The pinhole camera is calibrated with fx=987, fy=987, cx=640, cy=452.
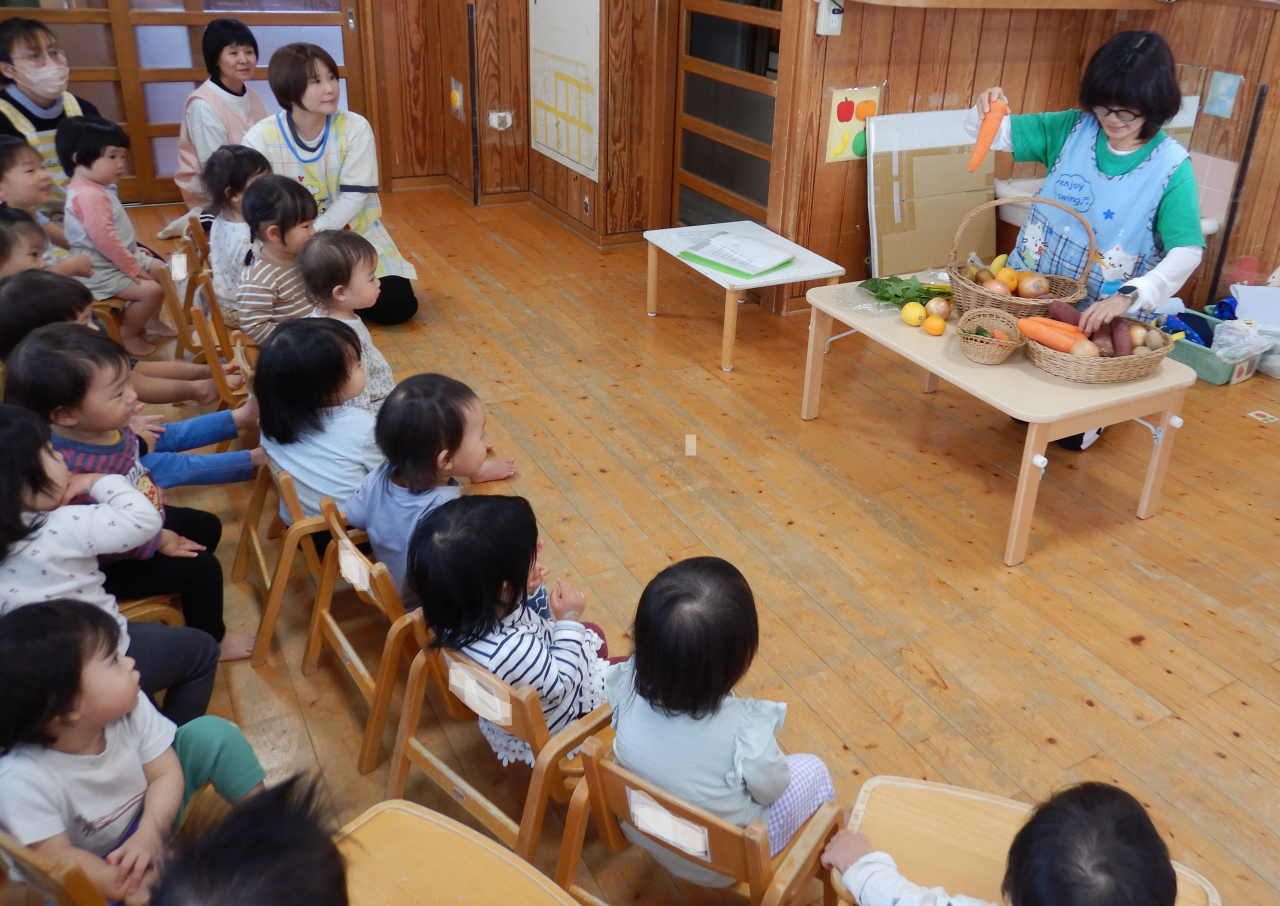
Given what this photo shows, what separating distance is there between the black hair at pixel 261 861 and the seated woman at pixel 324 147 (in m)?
2.94

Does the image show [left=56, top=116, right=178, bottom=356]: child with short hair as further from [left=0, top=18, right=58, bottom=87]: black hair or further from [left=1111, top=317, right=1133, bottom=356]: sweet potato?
[left=1111, top=317, right=1133, bottom=356]: sweet potato

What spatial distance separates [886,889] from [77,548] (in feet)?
4.52

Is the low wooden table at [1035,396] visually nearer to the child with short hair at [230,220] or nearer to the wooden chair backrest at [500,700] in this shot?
the wooden chair backrest at [500,700]

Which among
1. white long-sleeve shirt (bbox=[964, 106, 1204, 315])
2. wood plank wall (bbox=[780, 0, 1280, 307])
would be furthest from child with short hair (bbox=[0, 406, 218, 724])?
wood plank wall (bbox=[780, 0, 1280, 307])

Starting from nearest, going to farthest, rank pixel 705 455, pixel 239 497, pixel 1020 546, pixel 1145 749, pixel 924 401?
1. pixel 1145 749
2. pixel 1020 546
3. pixel 239 497
4. pixel 705 455
5. pixel 924 401

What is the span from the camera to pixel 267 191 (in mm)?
2898

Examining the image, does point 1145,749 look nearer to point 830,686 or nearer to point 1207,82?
point 830,686

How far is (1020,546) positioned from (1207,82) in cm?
247

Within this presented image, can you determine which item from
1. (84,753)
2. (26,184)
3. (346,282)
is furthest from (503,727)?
(26,184)

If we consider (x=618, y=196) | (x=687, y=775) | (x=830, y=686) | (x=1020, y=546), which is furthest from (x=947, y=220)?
(x=687, y=775)

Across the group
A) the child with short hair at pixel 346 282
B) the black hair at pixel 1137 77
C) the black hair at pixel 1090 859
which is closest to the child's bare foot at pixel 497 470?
the child with short hair at pixel 346 282

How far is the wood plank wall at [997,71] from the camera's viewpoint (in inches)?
147

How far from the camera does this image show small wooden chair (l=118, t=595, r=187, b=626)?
1.85 meters

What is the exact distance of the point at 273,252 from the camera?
9.65ft
